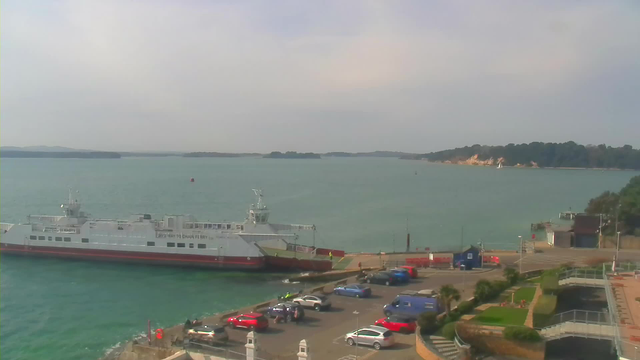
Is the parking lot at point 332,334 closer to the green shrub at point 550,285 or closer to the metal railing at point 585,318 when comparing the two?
the green shrub at point 550,285

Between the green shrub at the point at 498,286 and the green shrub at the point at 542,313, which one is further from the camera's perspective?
the green shrub at the point at 498,286

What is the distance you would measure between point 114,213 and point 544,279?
5690cm

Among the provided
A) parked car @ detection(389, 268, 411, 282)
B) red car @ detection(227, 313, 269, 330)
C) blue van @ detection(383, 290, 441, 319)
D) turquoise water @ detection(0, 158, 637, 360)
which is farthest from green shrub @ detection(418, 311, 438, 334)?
turquoise water @ detection(0, 158, 637, 360)

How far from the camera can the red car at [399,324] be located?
16.9 metres

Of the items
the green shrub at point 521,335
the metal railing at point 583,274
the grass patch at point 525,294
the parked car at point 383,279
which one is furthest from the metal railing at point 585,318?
the parked car at point 383,279

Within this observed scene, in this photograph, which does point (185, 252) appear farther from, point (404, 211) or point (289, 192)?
point (289, 192)

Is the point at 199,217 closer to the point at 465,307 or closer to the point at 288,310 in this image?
the point at 288,310

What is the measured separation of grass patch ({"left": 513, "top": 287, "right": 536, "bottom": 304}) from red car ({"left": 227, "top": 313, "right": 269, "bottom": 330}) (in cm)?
851

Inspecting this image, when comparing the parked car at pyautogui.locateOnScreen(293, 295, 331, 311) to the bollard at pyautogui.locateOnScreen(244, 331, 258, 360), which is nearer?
the bollard at pyautogui.locateOnScreen(244, 331, 258, 360)

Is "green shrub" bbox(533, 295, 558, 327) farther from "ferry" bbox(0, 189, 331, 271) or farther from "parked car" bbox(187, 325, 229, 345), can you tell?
"ferry" bbox(0, 189, 331, 271)

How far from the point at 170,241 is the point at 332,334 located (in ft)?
71.6

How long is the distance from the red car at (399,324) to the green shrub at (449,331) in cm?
183

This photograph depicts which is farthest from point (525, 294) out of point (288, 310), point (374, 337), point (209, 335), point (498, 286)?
point (209, 335)

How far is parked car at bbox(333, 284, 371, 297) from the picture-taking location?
22153mm
